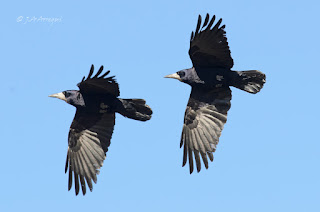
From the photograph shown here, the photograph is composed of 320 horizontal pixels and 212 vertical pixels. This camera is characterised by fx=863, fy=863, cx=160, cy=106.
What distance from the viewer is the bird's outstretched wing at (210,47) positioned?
16.8 meters

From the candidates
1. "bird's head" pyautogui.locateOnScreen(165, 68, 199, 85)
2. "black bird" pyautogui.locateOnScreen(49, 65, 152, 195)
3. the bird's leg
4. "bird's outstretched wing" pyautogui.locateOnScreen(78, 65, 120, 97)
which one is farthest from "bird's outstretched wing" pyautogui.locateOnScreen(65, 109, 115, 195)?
"bird's head" pyautogui.locateOnScreen(165, 68, 199, 85)

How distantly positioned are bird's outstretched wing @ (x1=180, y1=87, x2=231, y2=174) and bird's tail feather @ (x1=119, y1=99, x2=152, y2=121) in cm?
90

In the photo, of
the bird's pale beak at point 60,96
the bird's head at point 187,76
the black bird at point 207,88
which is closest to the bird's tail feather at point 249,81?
the black bird at point 207,88

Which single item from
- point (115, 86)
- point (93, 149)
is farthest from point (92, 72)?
point (93, 149)

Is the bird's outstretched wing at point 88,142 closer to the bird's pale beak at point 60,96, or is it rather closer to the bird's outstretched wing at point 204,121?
the bird's pale beak at point 60,96

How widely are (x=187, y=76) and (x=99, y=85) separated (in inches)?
77.6

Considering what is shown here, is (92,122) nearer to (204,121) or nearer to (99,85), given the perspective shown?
(99,85)

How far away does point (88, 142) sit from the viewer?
17.8m

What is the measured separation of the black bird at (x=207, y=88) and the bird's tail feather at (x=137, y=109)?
2.92ft

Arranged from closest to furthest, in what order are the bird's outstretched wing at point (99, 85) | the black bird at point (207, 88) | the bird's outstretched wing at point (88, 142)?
the bird's outstretched wing at point (99, 85)
the black bird at point (207, 88)
the bird's outstretched wing at point (88, 142)

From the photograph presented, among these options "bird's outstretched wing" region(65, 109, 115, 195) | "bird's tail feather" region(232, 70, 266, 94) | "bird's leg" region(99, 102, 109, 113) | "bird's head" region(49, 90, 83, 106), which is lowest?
"bird's outstretched wing" region(65, 109, 115, 195)

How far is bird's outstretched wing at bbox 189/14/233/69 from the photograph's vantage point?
1680 cm

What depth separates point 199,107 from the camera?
17.9 m

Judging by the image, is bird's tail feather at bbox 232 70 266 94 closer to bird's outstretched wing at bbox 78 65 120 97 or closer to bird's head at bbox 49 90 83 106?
bird's outstretched wing at bbox 78 65 120 97
